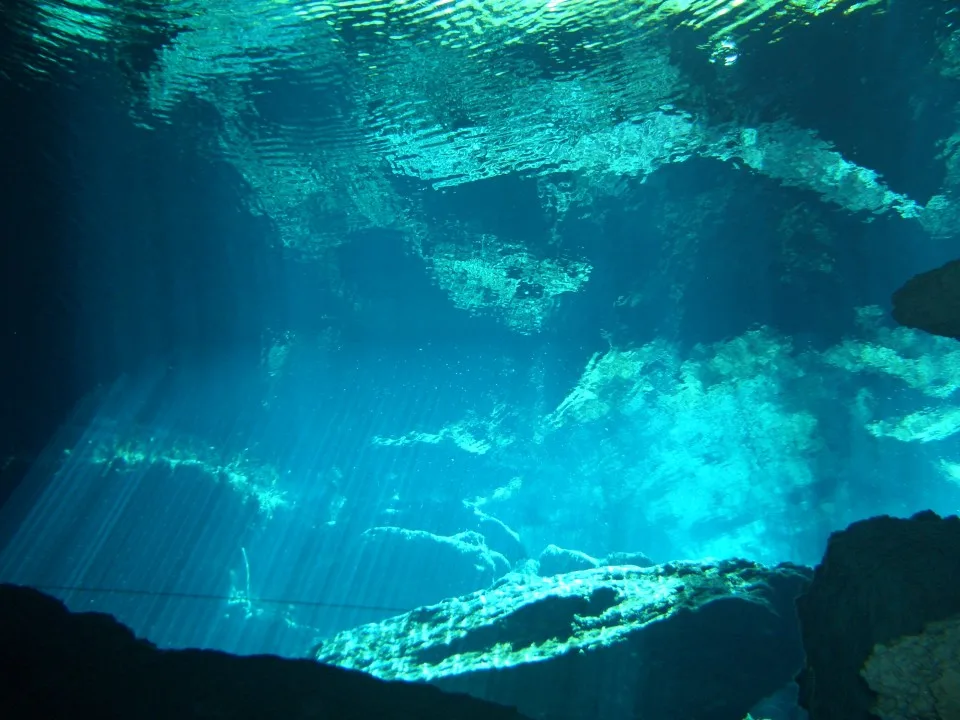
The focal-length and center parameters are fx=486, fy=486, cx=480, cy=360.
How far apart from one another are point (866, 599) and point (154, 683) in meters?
6.01

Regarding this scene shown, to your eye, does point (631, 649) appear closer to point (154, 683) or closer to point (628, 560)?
point (154, 683)

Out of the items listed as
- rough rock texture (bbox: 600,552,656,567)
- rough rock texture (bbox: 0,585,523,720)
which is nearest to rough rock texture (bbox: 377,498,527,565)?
rough rock texture (bbox: 600,552,656,567)

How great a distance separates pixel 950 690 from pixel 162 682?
18.1 feet

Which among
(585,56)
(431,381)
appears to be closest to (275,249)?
(431,381)

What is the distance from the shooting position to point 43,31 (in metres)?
7.04

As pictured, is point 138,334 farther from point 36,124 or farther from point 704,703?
point 704,703

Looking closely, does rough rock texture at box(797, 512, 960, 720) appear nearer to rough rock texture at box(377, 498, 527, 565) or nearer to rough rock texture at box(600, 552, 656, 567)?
rough rock texture at box(600, 552, 656, 567)

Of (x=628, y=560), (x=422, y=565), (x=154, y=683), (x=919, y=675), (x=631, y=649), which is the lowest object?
(x=422, y=565)

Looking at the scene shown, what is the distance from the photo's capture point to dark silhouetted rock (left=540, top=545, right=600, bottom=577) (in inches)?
712

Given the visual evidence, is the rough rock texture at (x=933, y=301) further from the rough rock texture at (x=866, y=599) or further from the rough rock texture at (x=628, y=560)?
the rough rock texture at (x=628, y=560)

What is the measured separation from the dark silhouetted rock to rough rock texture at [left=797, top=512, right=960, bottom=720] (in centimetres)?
1340

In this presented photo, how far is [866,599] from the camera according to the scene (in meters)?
4.57

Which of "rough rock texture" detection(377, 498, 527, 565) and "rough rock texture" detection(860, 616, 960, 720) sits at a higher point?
"rough rock texture" detection(860, 616, 960, 720)

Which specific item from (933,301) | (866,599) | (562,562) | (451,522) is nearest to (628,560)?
(562,562)
